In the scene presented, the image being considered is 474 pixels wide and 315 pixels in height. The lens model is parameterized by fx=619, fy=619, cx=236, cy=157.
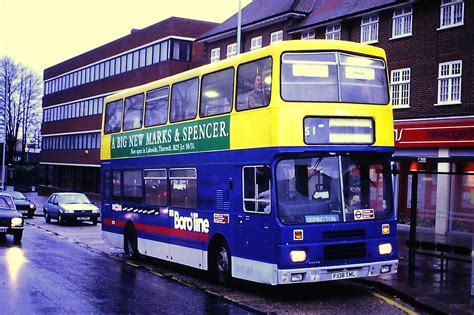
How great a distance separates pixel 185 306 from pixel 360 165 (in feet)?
12.6

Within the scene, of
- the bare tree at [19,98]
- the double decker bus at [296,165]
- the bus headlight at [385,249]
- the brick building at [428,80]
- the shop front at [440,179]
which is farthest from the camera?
the bare tree at [19,98]

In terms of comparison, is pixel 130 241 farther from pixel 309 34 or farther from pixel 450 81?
pixel 309 34

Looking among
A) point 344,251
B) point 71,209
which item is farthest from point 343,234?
point 71,209

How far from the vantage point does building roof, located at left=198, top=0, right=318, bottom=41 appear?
3331 centimetres

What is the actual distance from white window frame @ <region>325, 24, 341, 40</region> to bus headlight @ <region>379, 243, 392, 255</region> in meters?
20.3

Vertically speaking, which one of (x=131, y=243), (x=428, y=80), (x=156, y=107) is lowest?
(x=131, y=243)

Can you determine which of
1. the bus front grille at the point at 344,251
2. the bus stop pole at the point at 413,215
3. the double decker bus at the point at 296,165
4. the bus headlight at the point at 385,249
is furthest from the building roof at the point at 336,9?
the bus front grille at the point at 344,251

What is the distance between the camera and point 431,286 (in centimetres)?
1165

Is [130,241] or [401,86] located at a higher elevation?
[401,86]

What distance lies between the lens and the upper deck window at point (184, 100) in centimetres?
1330

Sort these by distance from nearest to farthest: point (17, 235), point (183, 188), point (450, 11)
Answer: point (183, 188) → point (17, 235) → point (450, 11)

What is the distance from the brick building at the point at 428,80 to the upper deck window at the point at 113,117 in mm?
10502

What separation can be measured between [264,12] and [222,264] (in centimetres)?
2674

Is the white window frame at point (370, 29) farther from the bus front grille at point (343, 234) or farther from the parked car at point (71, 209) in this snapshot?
the bus front grille at point (343, 234)
